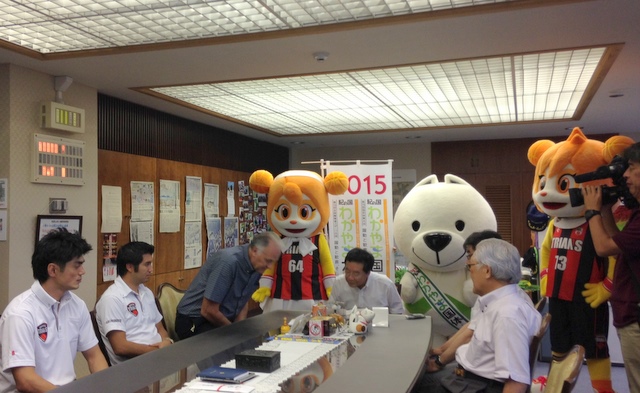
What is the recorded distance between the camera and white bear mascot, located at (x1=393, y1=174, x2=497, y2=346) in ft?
14.0

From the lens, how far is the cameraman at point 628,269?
2725 millimetres

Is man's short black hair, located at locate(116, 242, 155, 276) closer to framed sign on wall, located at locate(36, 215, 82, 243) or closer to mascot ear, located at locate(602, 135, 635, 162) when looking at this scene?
framed sign on wall, located at locate(36, 215, 82, 243)

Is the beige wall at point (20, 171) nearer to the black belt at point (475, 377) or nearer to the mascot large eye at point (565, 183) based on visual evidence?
the black belt at point (475, 377)

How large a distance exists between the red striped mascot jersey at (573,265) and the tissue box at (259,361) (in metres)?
2.35

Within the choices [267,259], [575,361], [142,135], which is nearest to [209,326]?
[267,259]

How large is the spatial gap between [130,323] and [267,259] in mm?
853

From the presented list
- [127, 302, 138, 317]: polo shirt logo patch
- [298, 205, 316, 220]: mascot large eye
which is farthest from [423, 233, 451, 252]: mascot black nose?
[127, 302, 138, 317]: polo shirt logo patch

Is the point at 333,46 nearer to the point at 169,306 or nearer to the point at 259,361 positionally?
the point at 169,306

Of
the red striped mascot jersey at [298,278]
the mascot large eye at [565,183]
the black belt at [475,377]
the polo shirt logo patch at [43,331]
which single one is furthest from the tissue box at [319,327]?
the mascot large eye at [565,183]

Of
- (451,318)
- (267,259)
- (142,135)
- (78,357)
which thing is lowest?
(78,357)

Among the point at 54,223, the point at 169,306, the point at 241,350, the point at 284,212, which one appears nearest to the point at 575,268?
the point at 284,212

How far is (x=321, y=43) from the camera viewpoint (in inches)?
148

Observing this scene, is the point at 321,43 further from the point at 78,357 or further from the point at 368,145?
the point at 368,145

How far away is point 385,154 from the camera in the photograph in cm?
862
